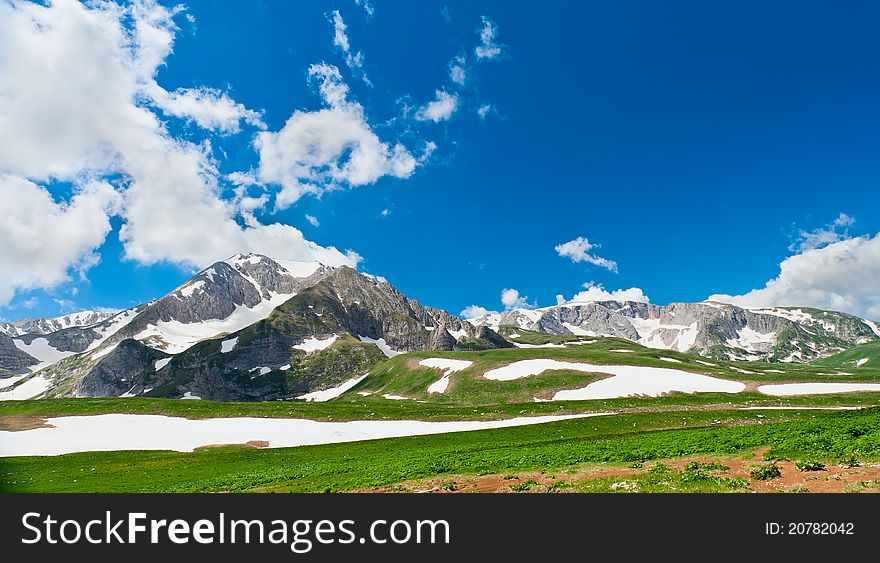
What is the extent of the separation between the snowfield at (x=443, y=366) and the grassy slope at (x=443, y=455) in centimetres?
7374

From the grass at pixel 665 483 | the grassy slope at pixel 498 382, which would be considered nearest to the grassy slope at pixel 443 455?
the grass at pixel 665 483

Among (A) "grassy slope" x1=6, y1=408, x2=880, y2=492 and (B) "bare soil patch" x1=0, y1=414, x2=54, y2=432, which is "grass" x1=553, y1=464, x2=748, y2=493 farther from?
(B) "bare soil patch" x1=0, y1=414, x2=54, y2=432

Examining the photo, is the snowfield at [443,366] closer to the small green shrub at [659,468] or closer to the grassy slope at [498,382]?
the grassy slope at [498,382]

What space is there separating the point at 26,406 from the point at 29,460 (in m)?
63.0

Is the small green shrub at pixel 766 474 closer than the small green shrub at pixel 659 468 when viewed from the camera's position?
Yes

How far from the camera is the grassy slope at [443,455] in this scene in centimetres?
2847

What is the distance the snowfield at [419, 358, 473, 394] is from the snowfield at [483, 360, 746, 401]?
533 inches

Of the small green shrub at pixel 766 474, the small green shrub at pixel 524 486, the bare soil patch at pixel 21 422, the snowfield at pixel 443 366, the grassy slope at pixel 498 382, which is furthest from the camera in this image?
the snowfield at pixel 443 366

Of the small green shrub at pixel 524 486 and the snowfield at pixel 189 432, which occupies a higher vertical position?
the small green shrub at pixel 524 486

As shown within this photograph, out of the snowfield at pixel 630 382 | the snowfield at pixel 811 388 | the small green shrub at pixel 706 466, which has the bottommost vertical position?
the snowfield at pixel 811 388

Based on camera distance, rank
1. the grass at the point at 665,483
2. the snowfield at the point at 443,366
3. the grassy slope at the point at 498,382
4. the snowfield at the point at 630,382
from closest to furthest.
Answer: the grass at the point at 665,483 → the snowfield at the point at 630,382 → the grassy slope at the point at 498,382 → the snowfield at the point at 443,366

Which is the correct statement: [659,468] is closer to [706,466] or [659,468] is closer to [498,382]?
[706,466]
